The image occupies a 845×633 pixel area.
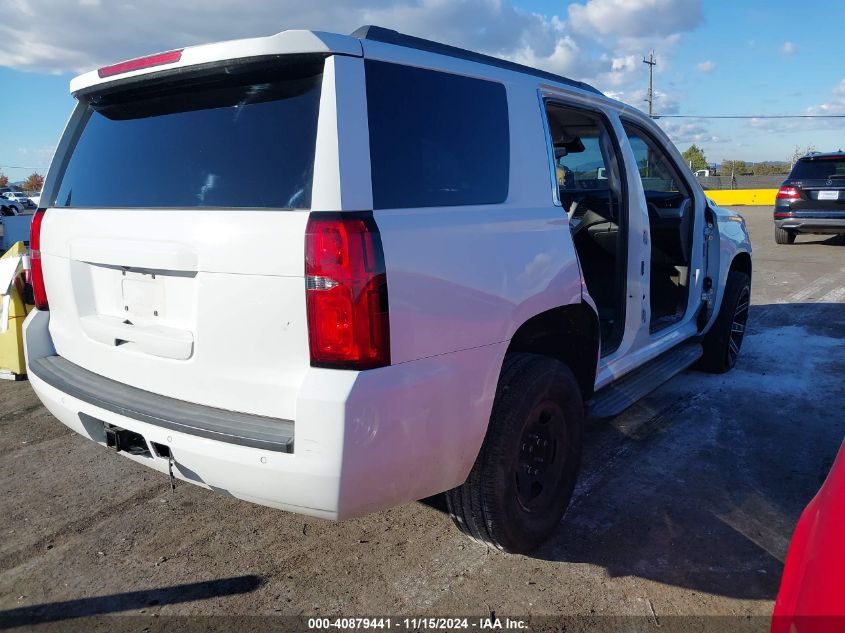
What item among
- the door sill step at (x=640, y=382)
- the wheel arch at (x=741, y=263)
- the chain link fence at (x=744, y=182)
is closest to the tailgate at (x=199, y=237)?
the door sill step at (x=640, y=382)

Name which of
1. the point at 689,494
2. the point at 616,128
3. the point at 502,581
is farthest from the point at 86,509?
the point at 616,128

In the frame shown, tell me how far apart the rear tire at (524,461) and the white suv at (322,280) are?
11 millimetres

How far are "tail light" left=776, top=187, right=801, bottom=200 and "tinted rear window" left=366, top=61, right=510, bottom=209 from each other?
12213mm

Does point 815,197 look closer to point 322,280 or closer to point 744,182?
point 322,280

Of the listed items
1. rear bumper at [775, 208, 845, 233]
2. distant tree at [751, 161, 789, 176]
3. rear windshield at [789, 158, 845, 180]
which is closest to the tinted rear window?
rear bumper at [775, 208, 845, 233]

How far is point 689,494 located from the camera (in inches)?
133

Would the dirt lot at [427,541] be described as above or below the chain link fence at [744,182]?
below

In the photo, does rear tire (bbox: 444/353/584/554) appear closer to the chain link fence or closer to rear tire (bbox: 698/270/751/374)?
rear tire (bbox: 698/270/751/374)

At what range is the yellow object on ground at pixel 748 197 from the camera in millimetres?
29892

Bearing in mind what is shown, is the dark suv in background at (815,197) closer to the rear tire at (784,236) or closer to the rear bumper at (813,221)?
the rear bumper at (813,221)

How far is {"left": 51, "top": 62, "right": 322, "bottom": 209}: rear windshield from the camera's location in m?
2.12

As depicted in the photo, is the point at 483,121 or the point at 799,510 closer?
the point at 483,121

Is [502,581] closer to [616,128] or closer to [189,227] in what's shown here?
[189,227]

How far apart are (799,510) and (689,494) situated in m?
0.50
